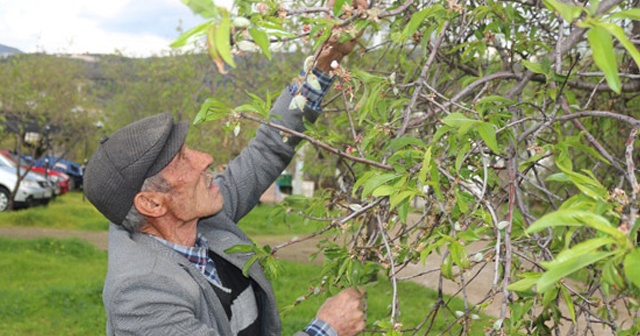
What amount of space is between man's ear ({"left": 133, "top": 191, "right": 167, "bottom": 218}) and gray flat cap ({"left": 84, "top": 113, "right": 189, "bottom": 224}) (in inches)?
1.1

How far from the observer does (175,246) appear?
9.70 feet

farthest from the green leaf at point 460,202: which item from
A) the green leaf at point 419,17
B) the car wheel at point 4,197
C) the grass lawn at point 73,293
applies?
the car wheel at point 4,197

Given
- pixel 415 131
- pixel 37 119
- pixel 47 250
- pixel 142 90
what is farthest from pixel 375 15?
pixel 142 90

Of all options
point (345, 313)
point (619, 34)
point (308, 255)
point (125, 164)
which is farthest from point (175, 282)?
point (308, 255)

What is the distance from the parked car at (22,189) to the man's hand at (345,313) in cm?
1807

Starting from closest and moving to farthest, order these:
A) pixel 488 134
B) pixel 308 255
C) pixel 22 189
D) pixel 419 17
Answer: pixel 488 134, pixel 419 17, pixel 308 255, pixel 22 189

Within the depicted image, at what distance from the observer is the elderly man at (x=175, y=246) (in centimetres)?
260

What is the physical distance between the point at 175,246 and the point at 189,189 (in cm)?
22

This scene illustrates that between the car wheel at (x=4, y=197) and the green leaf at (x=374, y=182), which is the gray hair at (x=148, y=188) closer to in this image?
the green leaf at (x=374, y=182)

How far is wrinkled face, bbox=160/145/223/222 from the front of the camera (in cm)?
291

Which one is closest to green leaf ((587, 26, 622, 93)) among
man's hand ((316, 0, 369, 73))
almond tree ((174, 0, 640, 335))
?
almond tree ((174, 0, 640, 335))

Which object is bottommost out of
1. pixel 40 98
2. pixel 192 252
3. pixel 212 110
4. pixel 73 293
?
pixel 40 98

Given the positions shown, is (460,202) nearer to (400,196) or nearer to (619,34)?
(400,196)

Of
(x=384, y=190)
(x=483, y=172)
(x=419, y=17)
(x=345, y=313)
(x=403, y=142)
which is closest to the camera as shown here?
(x=384, y=190)
